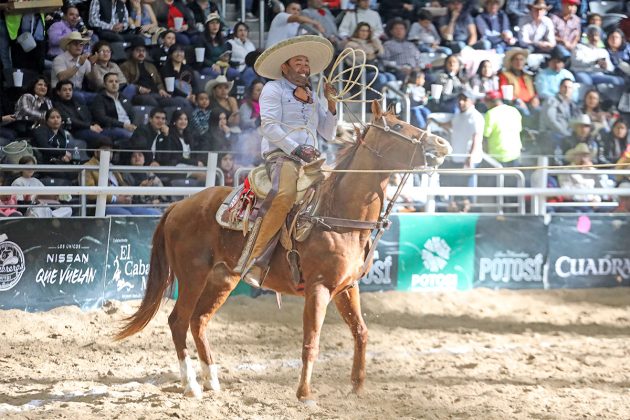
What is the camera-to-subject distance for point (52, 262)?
8.94 metres

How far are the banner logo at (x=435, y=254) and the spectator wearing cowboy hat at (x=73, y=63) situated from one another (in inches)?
190

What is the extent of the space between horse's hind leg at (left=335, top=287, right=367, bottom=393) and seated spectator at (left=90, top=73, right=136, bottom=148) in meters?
5.65

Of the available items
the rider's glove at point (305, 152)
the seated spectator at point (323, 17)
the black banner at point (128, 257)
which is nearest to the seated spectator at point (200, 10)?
the seated spectator at point (323, 17)

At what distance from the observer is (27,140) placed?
1045 centimetres

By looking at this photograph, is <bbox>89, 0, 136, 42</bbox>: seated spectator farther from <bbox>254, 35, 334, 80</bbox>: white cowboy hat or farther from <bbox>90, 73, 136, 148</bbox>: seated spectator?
<bbox>254, 35, 334, 80</bbox>: white cowboy hat

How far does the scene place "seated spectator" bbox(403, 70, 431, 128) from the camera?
13.3m

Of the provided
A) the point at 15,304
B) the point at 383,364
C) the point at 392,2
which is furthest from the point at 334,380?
the point at 392,2

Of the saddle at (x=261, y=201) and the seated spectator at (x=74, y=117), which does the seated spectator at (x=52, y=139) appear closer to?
the seated spectator at (x=74, y=117)

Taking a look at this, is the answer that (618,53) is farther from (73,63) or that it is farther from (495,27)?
(73,63)

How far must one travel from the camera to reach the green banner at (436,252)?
10.9 meters

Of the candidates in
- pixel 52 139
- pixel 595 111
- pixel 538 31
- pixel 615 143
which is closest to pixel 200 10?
pixel 52 139

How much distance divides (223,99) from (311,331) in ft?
22.2

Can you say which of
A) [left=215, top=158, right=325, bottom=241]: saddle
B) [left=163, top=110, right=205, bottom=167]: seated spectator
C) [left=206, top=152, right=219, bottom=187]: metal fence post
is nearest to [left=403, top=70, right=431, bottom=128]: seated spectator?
[left=163, top=110, right=205, bottom=167]: seated spectator

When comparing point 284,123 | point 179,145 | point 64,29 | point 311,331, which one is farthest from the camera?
point 64,29
